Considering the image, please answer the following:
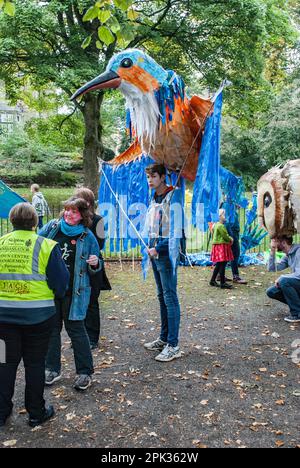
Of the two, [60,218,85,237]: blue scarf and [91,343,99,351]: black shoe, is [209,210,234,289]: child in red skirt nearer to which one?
[91,343,99,351]: black shoe

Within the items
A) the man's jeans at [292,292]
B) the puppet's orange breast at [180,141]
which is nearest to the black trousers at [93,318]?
the puppet's orange breast at [180,141]

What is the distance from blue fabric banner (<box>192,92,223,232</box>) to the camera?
3400 mm

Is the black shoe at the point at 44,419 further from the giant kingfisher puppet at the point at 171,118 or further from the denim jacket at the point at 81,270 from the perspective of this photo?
the giant kingfisher puppet at the point at 171,118

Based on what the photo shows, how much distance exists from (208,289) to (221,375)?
3.28m

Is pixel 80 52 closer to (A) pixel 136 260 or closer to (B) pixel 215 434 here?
(A) pixel 136 260

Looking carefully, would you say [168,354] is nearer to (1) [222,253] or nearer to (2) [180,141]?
(2) [180,141]

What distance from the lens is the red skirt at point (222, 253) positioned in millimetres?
6789

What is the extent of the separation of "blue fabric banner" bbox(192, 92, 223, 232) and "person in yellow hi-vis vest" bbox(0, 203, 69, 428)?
4.14 feet

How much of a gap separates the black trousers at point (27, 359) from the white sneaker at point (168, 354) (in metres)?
1.38

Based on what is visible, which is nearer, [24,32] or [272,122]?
[24,32]

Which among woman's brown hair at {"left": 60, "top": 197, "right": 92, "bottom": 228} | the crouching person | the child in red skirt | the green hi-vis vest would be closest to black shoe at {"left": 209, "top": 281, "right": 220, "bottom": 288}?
the child in red skirt

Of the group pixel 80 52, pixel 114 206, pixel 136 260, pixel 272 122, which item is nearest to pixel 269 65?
pixel 272 122

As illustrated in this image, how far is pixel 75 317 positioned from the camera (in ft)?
10.6

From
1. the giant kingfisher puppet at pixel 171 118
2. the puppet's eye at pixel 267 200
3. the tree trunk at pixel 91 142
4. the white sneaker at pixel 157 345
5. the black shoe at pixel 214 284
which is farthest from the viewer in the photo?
the tree trunk at pixel 91 142
